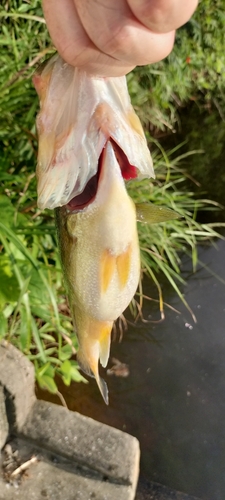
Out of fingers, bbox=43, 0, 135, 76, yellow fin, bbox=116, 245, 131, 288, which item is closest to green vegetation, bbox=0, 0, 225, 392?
yellow fin, bbox=116, 245, 131, 288

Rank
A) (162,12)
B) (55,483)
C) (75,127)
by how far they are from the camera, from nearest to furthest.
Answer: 1. (162,12)
2. (75,127)
3. (55,483)

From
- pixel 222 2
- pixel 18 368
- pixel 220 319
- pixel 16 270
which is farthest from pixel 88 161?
pixel 222 2

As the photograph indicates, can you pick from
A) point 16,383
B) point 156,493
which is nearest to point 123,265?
point 16,383

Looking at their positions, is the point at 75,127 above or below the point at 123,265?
above

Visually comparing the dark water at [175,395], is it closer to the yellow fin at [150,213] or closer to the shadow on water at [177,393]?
the shadow on water at [177,393]

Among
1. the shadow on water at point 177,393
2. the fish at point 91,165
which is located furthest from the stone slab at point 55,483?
the fish at point 91,165

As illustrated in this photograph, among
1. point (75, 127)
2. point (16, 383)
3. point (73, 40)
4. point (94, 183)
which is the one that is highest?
point (73, 40)

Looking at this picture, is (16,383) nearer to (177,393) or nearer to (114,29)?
(177,393)
